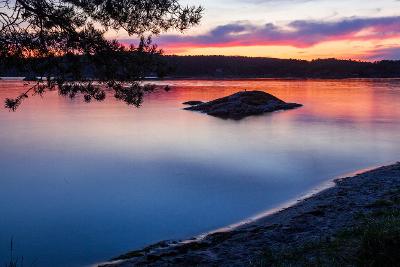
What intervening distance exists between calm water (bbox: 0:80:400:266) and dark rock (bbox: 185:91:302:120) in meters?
2.96

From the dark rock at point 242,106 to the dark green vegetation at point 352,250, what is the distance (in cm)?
3569

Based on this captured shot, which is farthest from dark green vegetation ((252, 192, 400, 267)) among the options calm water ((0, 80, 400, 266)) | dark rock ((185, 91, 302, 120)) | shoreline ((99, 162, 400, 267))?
dark rock ((185, 91, 302, 120))

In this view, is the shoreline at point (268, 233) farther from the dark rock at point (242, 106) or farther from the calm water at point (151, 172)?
the dark rock at point (242, 106)

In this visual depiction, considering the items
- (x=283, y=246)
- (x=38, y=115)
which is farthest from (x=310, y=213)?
(x=38, y=115)

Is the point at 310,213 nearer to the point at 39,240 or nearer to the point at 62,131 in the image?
the point at 39,240

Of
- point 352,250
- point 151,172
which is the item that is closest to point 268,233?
point 352,250

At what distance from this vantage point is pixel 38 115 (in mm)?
49188

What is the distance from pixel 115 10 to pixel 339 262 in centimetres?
642

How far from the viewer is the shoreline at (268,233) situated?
923 centimetres

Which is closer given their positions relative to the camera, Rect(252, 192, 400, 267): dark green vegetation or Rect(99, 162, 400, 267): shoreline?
Rect(252, 192, 400, 267): dark green vegetation

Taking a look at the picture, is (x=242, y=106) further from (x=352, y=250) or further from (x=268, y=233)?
(x=352, y=250)

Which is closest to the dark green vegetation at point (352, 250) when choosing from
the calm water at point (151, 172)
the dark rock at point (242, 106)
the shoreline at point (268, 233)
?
the shoreline at point (268, 233)

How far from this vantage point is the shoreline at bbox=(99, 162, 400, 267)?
9234 mm

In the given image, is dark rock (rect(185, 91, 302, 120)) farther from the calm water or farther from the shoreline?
the shoreline
